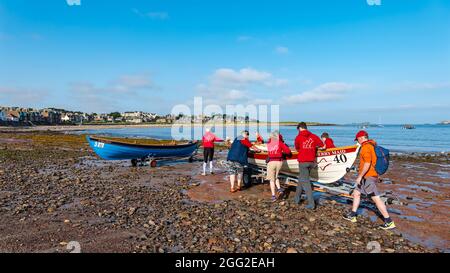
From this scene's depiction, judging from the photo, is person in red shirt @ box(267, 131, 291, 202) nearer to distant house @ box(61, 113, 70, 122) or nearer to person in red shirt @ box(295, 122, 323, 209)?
person in red shirt @ box(295, 122, 323, 209)

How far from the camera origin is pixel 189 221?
7348mm

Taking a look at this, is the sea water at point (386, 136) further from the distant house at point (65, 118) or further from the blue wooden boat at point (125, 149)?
the distant house at point (65, 118)

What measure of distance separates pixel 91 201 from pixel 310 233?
264 inches

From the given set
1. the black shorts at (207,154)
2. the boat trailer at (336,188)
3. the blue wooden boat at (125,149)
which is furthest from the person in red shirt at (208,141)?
the blue wooden boat at (125,149)

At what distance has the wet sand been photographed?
19.7 ft

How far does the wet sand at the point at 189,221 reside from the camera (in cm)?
599

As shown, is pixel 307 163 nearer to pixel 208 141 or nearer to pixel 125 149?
pixel 208 141

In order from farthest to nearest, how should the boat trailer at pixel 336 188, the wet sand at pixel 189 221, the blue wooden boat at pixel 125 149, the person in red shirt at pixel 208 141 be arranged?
1. the blue wooden boat at pixel 125 149
2. the person in red shirt at pixel 208 141
3. the boat trailer at pixel 336 188
4. the wet sand at pixel 189 221

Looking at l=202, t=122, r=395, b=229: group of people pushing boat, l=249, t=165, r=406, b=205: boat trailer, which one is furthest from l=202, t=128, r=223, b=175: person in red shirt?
l=249, t=165, r=406, b=205: boat trailer

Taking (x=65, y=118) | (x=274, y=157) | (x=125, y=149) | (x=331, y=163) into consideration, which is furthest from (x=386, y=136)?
(x=65, y=118)

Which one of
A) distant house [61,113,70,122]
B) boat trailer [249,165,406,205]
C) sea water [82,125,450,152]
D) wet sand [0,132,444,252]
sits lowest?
sea water [82,125,450,152]

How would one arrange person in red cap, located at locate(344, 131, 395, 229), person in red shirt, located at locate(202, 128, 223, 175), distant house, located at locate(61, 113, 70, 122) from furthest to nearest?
distant house, located at locate(61, 113, 70, 122) → person in red shirt, located at locate(202, 128, 223, 175) → person in red cap, located at locate(344, 131, 395, 229)
